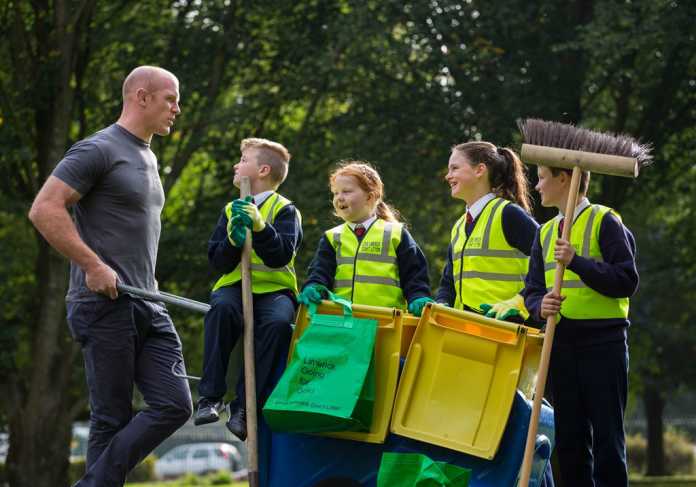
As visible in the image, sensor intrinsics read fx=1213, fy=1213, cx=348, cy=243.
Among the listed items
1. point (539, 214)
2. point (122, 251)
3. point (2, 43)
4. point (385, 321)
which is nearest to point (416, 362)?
point (385, 321)

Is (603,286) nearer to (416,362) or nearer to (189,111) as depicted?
(416,362)

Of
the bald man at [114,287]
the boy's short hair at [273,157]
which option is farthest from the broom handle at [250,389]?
the boy's short hair at [273,157]

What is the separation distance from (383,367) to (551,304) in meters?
0.79

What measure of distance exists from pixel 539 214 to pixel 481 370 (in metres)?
9.41

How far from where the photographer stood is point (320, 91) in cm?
1599

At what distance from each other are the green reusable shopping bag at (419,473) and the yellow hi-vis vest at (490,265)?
118 centimetres

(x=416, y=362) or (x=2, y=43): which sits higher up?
(x=2, y=43)

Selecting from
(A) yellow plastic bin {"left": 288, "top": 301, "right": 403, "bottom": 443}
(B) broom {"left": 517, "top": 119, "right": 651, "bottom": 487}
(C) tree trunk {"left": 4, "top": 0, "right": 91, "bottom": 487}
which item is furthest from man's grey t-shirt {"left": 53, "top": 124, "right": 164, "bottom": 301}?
(C) tree trunk {"left": 4, "top": 0, "right": 91, "bottom": 487}

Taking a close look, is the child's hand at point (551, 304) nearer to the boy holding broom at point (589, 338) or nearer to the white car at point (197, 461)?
the boy holding broom at point (589, 338)

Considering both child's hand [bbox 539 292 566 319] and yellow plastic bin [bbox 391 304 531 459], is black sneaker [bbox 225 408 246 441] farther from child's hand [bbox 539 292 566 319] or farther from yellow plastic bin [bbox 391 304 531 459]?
child's hand [bbox 539 292 566 319]

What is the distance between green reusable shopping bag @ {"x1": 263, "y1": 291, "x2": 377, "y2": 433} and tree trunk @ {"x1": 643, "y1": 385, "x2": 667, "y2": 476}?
24.4m

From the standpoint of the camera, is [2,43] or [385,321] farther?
[2,43]

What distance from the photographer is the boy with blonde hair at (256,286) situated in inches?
225

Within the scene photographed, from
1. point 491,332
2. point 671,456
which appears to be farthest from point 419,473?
point 671,456
